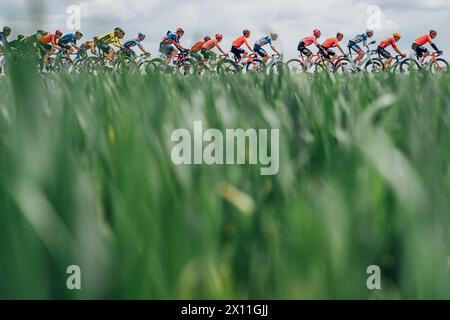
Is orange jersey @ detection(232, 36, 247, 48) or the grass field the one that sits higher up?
orange jersey @ detection(232, 36, 247, 48)

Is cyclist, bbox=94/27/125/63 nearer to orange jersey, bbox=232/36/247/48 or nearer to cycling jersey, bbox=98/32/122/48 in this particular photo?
cycling jersey, bbox=98/32/122/48

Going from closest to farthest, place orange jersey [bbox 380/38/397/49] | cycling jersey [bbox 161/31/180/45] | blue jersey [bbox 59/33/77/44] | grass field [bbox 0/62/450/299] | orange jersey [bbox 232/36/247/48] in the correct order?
grass field [bbox 0/62/450/299]
blue jersey [bbox 59/33/77/44]
cycling jersey [bbox 161/31/180/45]
orange jersey [bbox 232/36/247/48]
orange jersey [bbox 380/38/397/49]

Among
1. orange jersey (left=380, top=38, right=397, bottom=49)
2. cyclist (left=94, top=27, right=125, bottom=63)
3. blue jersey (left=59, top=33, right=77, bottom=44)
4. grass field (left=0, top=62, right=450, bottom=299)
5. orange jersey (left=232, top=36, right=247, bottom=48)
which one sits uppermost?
orange jersey (left=380, top=38, right=397, bottom=49)

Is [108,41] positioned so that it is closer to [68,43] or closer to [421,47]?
[68,43]

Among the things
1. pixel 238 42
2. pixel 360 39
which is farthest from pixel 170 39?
pixel 360 39

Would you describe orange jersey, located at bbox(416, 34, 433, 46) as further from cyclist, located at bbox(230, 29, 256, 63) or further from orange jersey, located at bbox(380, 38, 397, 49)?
cyclist, located at bbox(230, 29, 256, 63)

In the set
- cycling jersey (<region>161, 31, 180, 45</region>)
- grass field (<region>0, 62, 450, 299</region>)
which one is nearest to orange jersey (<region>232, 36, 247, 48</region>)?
cycling jersey (<region>161, 31, 180, 45</region>)

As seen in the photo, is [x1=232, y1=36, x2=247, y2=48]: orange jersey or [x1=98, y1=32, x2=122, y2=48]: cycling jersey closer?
[x1=98, y1=32, x2=122, y2=48]: cycling jersey

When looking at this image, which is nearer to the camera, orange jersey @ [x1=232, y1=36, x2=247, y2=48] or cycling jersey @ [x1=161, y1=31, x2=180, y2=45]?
cycling jersey @ [x1=161, y1=31, x2=180, y2=45]

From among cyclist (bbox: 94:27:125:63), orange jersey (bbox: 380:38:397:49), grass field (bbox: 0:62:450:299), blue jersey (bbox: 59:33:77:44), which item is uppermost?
orange jersey (bbox: 380:38:397:49)

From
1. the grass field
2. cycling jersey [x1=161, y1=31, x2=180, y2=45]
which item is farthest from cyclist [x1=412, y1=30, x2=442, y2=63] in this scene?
the grass field

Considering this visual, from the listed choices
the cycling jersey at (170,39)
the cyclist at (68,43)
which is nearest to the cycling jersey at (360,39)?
the cycling jersey at (170,39)

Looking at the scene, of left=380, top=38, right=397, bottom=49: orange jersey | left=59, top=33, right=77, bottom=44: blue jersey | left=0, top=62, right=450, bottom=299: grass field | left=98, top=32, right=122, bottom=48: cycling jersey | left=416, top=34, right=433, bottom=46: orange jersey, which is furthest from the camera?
left=380, top=38, right=397, bottom=49: orange jersey
